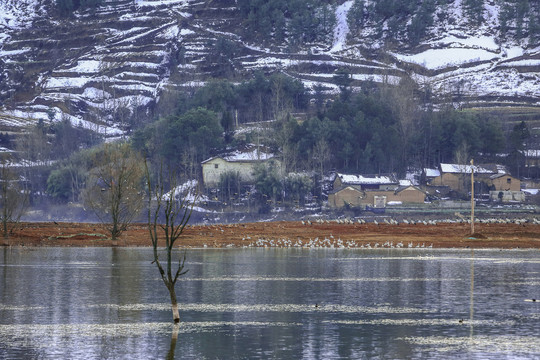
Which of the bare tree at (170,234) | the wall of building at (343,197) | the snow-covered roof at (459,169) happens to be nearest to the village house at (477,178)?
the snow-covered roof at (459,169)

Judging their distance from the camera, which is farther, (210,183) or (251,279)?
(210,183)

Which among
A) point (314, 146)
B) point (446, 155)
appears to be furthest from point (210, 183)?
point (446, 155)

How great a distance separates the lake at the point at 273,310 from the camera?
83.0 feet

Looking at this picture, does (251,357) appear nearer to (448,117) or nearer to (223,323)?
(223,323)

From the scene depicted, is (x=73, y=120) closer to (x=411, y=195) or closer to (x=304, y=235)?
(x=411, y=195)

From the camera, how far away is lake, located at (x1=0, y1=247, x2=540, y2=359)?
25312 millimetres

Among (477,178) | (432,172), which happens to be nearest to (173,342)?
(477,178)

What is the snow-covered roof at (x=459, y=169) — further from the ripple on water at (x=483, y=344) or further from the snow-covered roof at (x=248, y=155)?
the ripple on water at (x=483, y=344)

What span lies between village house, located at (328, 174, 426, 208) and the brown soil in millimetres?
38160

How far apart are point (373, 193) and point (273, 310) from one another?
10579 centimetres

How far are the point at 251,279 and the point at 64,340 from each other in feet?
59.0

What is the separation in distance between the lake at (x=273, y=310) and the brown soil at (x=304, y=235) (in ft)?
57.2

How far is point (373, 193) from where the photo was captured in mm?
137375

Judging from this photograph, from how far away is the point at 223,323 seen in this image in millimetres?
29859
